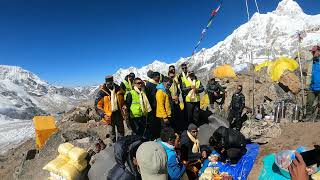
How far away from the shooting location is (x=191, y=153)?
773cm

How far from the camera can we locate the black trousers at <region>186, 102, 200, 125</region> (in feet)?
33.5

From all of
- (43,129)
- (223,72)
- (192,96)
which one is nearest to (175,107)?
(192,96)

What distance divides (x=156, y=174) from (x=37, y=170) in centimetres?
759

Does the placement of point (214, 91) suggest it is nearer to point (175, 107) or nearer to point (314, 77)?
point (175, 107)

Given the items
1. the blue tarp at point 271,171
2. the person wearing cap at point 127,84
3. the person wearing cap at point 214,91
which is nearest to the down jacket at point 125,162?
the blue tarp at point 271,171

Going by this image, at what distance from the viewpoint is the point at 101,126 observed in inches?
563

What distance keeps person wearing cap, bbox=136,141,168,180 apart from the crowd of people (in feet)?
3.19

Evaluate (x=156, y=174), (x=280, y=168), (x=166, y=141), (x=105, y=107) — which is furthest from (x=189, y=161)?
(x=280, y=168)

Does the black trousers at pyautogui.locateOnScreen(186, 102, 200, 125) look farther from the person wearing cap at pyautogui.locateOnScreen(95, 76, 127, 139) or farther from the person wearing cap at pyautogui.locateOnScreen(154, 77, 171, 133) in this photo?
the person wearing cap at pyautogui.locateOnScreen(95, 76, 127, 139)

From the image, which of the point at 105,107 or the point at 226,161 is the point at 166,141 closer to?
the point at 226,161

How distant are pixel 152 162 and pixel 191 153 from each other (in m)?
3.95

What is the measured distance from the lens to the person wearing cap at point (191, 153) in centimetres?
721

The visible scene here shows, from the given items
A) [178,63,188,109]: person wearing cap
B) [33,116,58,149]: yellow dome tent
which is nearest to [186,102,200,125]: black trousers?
[178,63,188,109]: person wearing cap

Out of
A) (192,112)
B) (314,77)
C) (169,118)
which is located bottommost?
(169,118)
